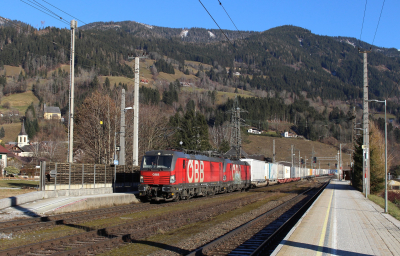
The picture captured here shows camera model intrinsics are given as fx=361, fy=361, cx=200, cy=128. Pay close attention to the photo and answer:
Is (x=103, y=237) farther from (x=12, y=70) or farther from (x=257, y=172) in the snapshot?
(x=12, y=70)

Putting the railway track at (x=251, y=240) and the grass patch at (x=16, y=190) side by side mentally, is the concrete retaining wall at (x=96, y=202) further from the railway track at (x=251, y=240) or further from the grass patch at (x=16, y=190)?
the railway track at (x=251, y=240)

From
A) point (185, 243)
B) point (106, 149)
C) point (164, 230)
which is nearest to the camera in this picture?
point (185, 243)

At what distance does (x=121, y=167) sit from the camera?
2888cm

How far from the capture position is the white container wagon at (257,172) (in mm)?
45000

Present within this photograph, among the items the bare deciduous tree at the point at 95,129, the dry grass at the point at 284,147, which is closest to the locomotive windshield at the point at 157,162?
the bare deciduous tree at the point at 95,129

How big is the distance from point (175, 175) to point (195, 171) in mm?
3444

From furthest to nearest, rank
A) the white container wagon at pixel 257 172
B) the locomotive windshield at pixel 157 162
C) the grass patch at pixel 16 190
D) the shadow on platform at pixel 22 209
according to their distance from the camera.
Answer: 1. the white container wagon at pixel 257 172
2. the grass patch at pixel 16 190
3. the locomotive windshield at pixel 157 162
4. the shadow on platform at pixel 22 209

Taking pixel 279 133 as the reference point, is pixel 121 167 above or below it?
below

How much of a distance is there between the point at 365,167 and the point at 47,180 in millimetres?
26823

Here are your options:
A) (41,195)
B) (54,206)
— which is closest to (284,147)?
(41,195)

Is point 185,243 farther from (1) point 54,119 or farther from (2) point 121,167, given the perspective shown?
(1) point 54,119

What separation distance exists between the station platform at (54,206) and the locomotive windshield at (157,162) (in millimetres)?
2565

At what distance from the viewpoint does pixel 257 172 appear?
155ft

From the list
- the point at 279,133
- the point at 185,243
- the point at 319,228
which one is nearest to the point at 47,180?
the point at 185,243
